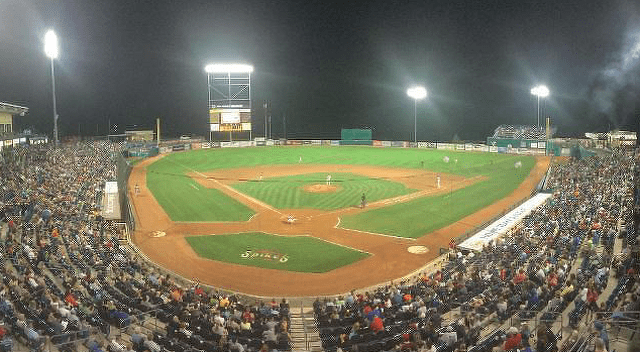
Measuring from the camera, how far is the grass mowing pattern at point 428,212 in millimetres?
30125

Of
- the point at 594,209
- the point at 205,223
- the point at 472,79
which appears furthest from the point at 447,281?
the point at 472,79

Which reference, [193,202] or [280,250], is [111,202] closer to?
[193,202]

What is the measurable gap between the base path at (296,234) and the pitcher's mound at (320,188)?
5.81m

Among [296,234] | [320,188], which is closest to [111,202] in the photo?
[296,234]

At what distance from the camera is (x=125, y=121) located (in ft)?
397

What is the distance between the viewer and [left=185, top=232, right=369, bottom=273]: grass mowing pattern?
2377 cm

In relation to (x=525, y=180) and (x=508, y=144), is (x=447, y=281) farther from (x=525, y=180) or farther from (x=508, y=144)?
(x=508, y=144)

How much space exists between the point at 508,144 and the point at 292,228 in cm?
5462

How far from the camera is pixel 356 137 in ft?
309

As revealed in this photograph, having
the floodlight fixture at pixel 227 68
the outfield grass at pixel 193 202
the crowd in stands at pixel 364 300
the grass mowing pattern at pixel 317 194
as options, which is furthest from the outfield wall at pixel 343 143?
the crowd in stands at pixel 364 300

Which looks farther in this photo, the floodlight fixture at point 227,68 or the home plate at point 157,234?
the floodlight fixture at point 227,68

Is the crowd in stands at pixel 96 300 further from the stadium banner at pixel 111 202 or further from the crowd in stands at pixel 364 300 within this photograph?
the stadium banner at pixel 111 202

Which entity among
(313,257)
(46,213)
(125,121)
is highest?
(125,121)

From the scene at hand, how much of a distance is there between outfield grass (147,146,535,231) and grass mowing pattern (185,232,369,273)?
4.29m
